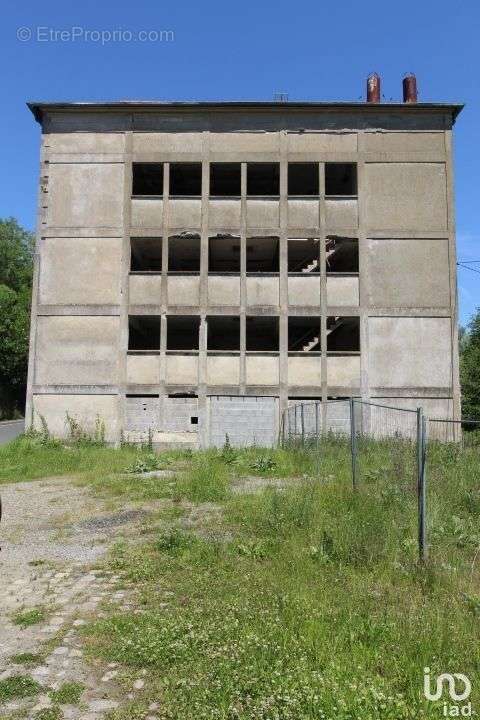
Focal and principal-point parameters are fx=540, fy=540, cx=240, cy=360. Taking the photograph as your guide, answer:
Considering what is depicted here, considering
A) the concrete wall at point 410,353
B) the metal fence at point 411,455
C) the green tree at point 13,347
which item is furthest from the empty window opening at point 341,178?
the green tree at point 13,347

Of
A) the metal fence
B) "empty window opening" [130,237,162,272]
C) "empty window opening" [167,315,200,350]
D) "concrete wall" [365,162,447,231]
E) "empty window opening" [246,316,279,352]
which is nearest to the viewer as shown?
the metal fence

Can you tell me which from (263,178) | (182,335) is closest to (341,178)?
(263,178)

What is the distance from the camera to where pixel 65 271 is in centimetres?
2242

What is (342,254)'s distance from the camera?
2427 cm

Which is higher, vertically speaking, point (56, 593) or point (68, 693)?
point (68, 693)

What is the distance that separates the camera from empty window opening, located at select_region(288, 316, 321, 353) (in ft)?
74.4

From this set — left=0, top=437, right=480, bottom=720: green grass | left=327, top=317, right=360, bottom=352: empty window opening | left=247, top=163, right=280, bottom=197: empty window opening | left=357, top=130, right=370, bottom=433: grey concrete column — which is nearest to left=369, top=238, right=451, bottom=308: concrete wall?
left=357, top=130, right=370, bottom=433: grey concrete column

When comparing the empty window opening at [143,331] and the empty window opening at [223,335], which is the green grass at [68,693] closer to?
the empty window opening at [143,331]

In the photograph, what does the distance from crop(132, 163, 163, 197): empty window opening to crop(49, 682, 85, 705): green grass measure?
73.3 ft

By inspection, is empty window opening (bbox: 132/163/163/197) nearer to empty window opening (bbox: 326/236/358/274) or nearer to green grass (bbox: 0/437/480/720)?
empty window opening (bbox: 326/236/358/274)

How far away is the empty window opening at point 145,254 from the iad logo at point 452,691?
69.1 ft

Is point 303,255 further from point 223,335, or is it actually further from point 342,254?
point 223,335

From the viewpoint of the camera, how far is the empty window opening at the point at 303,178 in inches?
948

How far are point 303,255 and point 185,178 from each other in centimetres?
690
